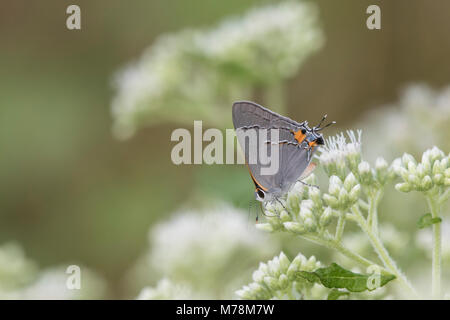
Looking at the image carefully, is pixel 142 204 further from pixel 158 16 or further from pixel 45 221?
pixel 158 16

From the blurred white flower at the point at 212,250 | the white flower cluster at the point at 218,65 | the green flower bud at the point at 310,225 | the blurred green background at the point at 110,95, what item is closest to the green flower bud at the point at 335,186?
the green flower bud at the point at 310,225

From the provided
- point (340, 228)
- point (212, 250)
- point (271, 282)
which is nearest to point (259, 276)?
point (271, 282)

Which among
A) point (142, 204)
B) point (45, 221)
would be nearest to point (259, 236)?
point (142, 204)

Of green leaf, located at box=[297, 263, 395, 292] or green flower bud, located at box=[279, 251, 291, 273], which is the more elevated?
green flower bud, located at box=[279, 251, 291, 273]

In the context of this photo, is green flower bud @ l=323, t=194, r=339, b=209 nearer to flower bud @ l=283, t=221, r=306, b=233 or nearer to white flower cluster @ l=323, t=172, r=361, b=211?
white flower cluster @ l=323, t=172, r=361, b=211

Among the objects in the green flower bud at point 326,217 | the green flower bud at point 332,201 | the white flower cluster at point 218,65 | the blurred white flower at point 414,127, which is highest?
the white flower cluster at point 218,65

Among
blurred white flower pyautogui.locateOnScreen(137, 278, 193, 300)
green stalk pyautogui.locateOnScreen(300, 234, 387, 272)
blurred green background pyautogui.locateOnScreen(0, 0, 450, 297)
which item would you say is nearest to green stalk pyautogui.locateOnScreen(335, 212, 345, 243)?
green stalk pyautogui.locateOnScreen(300, 234, 387, 272)

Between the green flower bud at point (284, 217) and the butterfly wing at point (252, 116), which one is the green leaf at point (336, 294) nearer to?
the green flower bud at point (284, 217)
